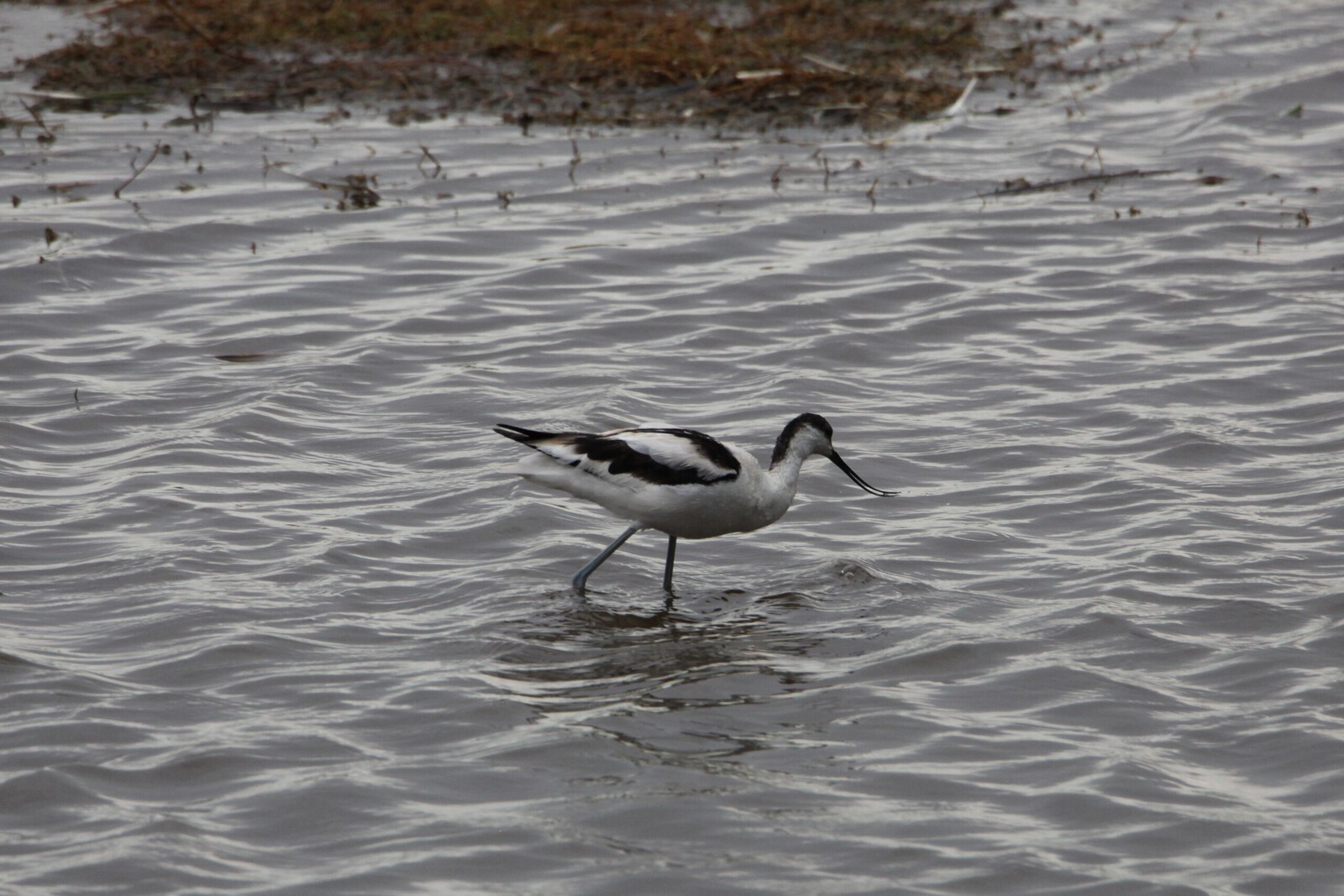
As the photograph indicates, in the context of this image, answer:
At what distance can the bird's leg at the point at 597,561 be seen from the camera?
24.0 ft

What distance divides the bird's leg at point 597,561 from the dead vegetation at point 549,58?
795cm

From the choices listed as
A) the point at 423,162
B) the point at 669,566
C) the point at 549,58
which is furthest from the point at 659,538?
the point at 549,58

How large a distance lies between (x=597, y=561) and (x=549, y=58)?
31.7 ft

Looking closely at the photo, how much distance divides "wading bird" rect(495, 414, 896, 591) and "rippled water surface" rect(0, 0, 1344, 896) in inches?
15.4

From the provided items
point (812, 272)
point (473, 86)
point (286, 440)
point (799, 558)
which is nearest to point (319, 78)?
point (473, 86)

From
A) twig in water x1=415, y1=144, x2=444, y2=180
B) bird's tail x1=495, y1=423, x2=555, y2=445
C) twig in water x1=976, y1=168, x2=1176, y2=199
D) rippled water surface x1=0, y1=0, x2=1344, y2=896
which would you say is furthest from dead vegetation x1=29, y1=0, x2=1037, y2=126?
bird's tail x1=495, y1=423, x2=555, y2=445

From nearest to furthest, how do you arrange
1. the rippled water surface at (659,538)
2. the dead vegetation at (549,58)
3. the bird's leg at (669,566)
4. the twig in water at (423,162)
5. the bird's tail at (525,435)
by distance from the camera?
the rippled water surface at (659,538) < the bird's tail at (525,435) < the bird's leg at (669,566) < the twig in water at (423,162) < the dead vegetation at (549,58)

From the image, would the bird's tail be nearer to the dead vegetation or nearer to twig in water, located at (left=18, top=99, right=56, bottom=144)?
the dead vegetation

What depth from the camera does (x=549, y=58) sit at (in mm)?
15969

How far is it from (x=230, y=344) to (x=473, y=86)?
5.91m

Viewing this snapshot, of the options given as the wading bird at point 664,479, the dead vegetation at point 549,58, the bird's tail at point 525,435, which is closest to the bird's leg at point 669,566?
the wading bird at point 664,479

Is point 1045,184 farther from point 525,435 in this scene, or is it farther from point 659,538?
point 525,435

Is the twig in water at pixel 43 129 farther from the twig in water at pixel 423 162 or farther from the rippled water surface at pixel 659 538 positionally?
the twig in water at pixel 423 162

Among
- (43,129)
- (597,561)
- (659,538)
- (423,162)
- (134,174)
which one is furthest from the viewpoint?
(43,129)
